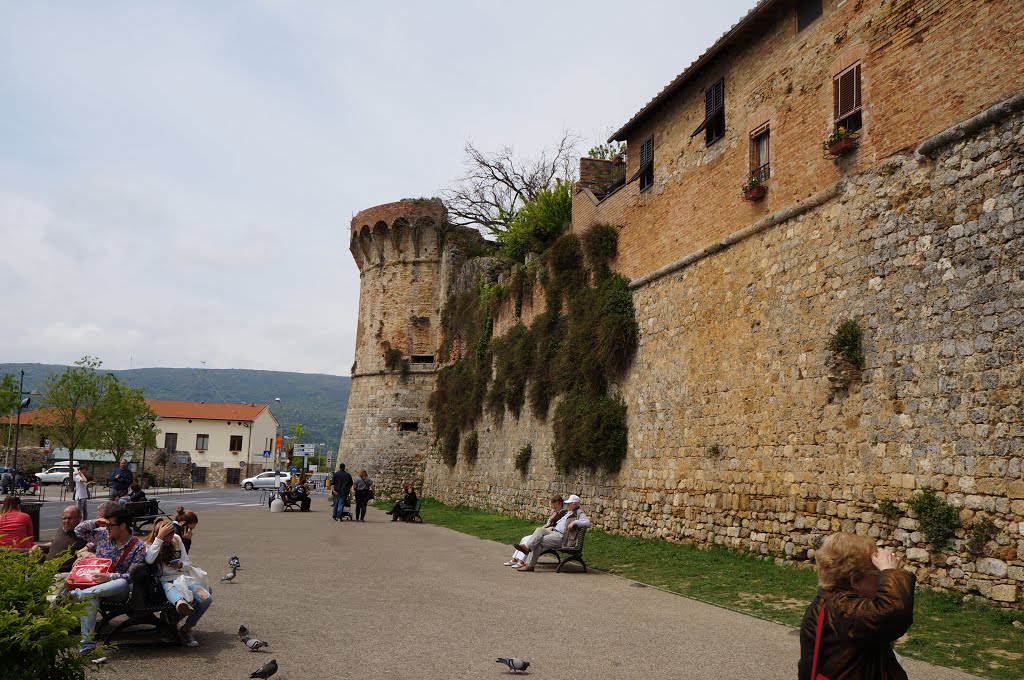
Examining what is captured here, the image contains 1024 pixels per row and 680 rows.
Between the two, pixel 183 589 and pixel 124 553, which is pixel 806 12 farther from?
pixel 124 553

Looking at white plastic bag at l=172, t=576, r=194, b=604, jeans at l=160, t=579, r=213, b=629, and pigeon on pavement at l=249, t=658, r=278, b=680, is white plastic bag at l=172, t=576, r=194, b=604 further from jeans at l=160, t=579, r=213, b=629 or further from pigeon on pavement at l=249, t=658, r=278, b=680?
pigeon on pavement at l=249, t=658, r=278, b=680

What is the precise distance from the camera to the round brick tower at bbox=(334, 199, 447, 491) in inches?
1447

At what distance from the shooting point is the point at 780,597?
9.70m

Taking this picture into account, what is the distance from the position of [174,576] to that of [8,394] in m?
40.9

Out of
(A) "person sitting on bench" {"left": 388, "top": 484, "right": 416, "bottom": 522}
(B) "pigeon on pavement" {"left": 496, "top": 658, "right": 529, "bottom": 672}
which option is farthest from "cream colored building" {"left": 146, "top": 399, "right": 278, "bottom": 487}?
(B) "pigeon on pavement" {"left": 496, "top": 658, "right": 529, "bottom": 672}

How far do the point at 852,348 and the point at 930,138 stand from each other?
292cm

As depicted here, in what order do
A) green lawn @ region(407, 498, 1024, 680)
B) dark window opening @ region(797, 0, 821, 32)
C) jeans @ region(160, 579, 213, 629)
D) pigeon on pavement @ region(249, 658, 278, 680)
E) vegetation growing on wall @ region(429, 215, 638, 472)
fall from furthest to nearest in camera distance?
vegetation growing on wall @ region(429, 215, 638, 472) < dark window opening @ region(797, 0, 821, 32) < green lawn @ region(407, 498, 1024, 680) < jeans @ region(160, 579, 213, 629) < pigeon on pavement @ region(249, 658, 278, 680)

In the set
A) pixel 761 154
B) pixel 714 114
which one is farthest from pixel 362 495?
pixel 761 154

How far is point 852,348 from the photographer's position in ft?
37.4

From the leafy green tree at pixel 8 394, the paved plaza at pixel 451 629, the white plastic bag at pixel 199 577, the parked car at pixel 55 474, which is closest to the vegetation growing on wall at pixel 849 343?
the paved plaza at pixel 451 629

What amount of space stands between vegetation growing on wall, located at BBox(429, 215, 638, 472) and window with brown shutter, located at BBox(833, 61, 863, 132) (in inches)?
292

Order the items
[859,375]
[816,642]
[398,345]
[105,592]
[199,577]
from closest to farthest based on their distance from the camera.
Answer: [816,642] → [105,592] → [199,577] → [859,375] → [398,345]

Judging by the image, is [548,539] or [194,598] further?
[548,539]

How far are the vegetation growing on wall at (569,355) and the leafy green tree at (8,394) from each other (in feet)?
82.2
